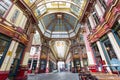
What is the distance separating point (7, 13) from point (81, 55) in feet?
57.8

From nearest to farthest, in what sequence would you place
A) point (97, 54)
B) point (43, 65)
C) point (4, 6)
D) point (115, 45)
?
point (115, 45)
point (4, 6)
point (97, 54)
point (43, 65)

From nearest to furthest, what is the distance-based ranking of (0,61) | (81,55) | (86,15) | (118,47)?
(118,47) < (0,61) < (86,15) < (81,55)

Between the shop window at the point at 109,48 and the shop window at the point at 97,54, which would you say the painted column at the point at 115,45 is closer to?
the shop window at the point at 109,48

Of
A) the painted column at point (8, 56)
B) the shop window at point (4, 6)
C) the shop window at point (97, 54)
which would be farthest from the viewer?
the shop window at point (97, 54)

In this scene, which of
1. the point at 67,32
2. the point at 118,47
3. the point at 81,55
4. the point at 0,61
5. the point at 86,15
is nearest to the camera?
the point at 118,47

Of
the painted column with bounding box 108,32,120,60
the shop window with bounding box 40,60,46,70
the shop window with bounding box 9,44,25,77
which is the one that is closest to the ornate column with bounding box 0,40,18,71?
the shop window with bounding box 9,44,25,77

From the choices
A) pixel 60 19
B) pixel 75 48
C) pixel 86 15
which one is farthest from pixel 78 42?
pixel 86 15

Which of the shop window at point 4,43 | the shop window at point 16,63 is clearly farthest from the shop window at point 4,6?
the shop window at point 16,63

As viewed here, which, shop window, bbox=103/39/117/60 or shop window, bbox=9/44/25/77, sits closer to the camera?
shop window, bbox=103/39/117/60

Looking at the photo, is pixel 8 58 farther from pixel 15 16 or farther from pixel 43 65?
pixel 43 65

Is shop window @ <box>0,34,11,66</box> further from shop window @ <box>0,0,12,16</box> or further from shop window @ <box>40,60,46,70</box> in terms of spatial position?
shop window @ <box>40,60,46,70</box>

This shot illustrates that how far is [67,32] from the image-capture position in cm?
2477

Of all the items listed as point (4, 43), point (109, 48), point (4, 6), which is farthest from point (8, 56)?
point (109, 48)

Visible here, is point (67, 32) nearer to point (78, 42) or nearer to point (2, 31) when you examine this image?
point (78, 42)
